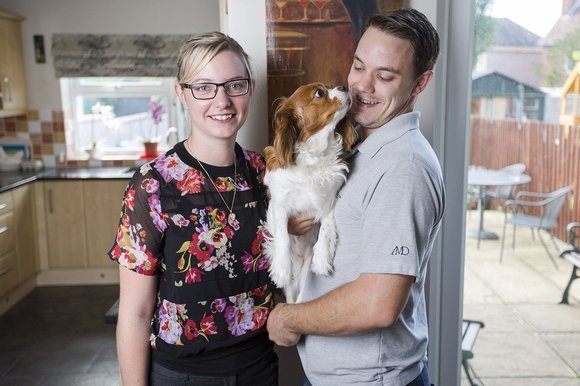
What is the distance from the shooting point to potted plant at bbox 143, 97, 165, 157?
5664 mm

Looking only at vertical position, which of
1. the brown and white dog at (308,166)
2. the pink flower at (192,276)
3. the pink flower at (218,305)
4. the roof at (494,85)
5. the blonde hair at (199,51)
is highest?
the blonde hair at (199,51)

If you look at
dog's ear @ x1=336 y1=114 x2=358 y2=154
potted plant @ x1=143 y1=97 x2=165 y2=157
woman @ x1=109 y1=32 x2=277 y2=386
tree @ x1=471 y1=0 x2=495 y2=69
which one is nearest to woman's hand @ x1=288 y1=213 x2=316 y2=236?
woman @ x1=109 y1=32 x2=277 y2=386

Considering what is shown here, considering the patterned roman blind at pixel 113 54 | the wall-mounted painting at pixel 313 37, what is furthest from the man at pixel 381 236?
the patterned roman blind at pixel 113 54

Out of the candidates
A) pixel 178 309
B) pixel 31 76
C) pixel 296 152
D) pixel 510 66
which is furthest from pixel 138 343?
pixel 31 76

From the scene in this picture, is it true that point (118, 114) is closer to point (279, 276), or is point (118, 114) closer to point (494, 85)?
point (494, 85)

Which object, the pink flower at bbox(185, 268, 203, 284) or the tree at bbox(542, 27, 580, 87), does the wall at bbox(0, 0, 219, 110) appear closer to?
the tree at bbox(542, 27, 580, 87)

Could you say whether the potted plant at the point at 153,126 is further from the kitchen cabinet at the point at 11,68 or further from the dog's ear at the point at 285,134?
the dog's ear at the point at 285,134

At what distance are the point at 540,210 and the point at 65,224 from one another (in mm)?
4380

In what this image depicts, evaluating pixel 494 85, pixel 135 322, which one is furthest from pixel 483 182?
pixel 135 322

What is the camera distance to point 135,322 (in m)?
1.49

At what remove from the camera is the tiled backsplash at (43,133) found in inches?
217

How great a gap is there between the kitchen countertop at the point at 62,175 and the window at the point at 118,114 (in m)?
0.36

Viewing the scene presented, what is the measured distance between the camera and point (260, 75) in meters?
1.98

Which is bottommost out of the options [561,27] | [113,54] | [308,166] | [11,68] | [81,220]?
[81,220]
